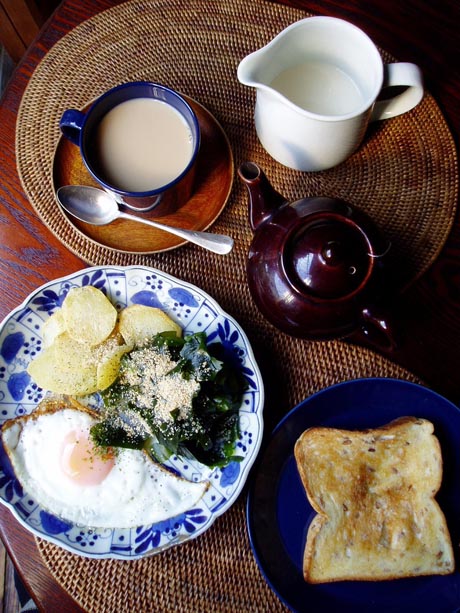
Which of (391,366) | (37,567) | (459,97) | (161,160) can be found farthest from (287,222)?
(37,567)

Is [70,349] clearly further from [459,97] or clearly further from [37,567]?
[459,97]

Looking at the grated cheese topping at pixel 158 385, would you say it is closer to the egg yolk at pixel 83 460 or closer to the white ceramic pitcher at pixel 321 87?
the egg yolk at pixel 83 460

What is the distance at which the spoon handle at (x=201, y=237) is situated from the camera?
3.71ft

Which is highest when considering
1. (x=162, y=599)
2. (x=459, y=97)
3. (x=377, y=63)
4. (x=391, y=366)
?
(x=377, y=63)

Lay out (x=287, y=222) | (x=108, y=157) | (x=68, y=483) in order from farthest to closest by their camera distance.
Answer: (x=68, y=483), (x=108, y=157), (x=287, y=222)

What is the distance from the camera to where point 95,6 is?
128 cm

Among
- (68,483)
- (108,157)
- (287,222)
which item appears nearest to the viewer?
(287,222)

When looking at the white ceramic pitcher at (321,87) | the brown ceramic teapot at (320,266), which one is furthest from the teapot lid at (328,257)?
the white ceramic pitcher at (321,87)

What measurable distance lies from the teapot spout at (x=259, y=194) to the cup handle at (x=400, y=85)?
257mm

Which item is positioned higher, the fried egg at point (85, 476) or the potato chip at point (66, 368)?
the potato chip at point (66, 368)

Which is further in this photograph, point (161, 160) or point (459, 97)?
point (459, 97)

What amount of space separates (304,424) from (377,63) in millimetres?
673

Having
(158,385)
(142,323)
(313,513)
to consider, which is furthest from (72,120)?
(313,513)

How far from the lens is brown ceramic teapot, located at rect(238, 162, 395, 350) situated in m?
0.89
